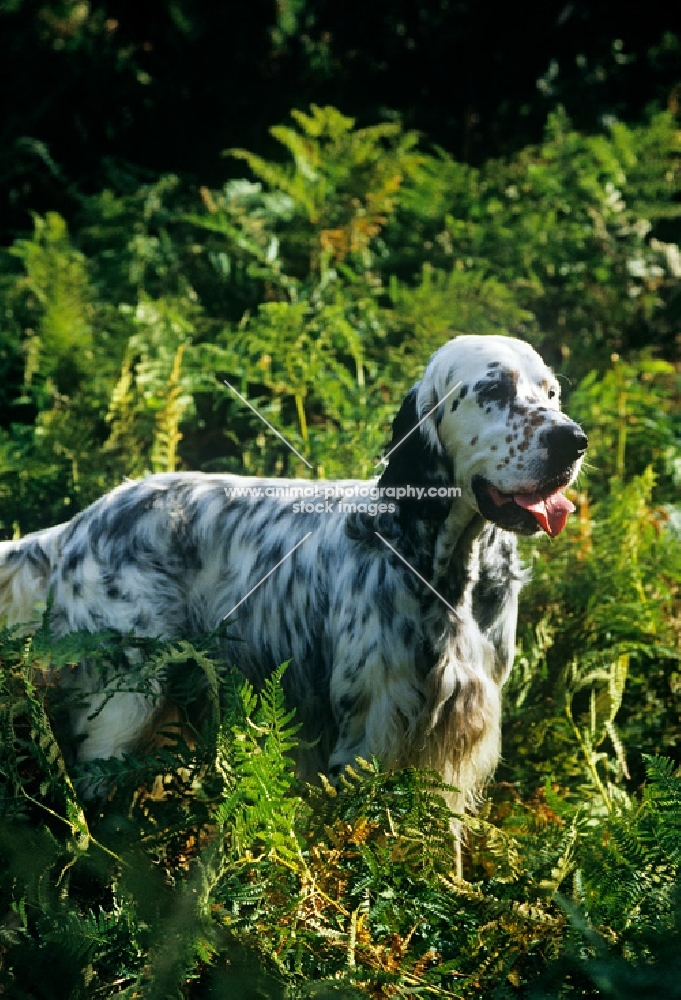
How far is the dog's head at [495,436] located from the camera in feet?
8.79

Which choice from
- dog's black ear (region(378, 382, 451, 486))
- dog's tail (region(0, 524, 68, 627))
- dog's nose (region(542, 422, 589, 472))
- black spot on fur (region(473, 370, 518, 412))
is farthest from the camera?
dog's tail (region(0, 524, 68, 627))

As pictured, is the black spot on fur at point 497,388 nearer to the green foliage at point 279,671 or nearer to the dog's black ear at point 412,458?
the dog's black ear at point 412,458

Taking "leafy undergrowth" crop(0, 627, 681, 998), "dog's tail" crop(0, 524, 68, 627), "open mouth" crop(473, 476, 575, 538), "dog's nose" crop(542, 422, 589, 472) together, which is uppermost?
"dog's nose" crop(542, 422, 589, 472)

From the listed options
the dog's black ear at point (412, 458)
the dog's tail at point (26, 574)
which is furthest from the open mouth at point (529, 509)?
the dog's tail at point (26, 574)

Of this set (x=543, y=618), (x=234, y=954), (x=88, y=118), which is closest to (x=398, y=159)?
(x=88, y=118)

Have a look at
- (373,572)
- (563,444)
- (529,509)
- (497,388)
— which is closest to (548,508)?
(529,509)

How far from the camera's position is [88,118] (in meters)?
7.32

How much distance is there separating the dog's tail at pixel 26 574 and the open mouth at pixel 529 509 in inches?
57.1

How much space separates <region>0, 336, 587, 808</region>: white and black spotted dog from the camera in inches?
110

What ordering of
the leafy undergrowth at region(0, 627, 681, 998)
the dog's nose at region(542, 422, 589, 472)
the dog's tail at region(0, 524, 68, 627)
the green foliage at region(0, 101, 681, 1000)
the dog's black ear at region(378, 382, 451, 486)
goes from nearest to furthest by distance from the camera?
1. the leafy undergrowth at region(0, 627, 681, 998)
2. the green foliage at region(0, 101, 681, 1000)
3. the dog's nose at region(542, 422, 589, 472)
4. the dog's black ear at region(378, 382, 451, 486)
5. the dog's tail at region(0, 524, 68, 627)

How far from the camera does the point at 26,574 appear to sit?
11.3 ft

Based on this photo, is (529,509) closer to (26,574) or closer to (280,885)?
(280,885)

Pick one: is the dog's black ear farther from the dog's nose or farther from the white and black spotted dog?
the dog's nose

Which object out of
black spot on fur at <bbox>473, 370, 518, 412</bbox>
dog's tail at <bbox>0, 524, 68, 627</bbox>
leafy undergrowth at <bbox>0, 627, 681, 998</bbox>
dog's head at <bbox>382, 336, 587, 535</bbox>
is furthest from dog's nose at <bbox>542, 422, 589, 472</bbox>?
dog's tail at <bbox>0, 524, 68, 627</bbox>
